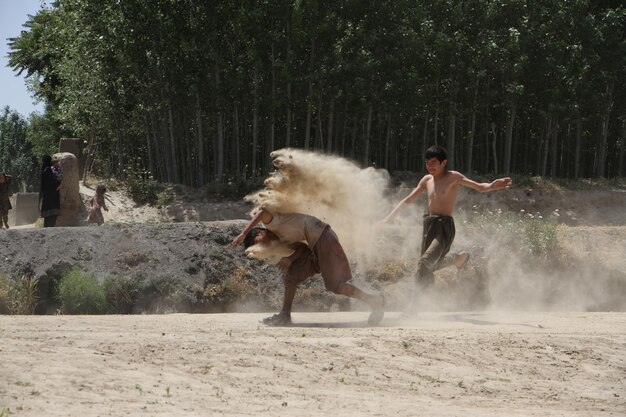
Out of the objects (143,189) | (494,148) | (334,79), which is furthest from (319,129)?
(494,148)

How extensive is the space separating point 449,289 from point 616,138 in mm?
29775

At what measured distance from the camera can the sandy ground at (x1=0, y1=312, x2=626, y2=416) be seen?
7746 millimetres

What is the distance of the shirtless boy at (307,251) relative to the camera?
38.6ft

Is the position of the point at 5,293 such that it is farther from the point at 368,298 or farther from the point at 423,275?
the point at 423,275

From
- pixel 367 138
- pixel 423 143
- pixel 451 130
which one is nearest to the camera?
pixel 367 138

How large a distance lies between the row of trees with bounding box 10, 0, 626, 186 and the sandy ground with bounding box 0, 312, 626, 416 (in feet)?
74.4

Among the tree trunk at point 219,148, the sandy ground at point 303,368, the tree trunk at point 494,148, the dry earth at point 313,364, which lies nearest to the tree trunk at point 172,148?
the tree trunk at point 219,148

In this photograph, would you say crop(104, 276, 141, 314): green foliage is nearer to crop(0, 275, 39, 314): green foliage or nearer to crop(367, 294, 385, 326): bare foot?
crop(0, 275, 39, 314): green foliage

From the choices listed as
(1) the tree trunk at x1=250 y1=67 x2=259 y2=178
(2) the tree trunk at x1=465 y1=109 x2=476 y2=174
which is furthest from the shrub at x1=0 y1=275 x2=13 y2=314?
(2) the tree trunk at x1=465 y1=109 x2=476 y2=174

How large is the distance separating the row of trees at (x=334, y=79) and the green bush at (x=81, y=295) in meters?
19.6

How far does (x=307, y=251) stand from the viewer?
11992 mm

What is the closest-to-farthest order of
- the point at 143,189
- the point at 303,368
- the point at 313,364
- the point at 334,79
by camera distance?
1. the point at 303,368
2. the point at 313,364
3. the point at 143,189
4. the point at 334,79

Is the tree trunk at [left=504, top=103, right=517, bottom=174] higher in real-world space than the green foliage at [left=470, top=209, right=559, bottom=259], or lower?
higher

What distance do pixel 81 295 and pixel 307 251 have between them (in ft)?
12.9
